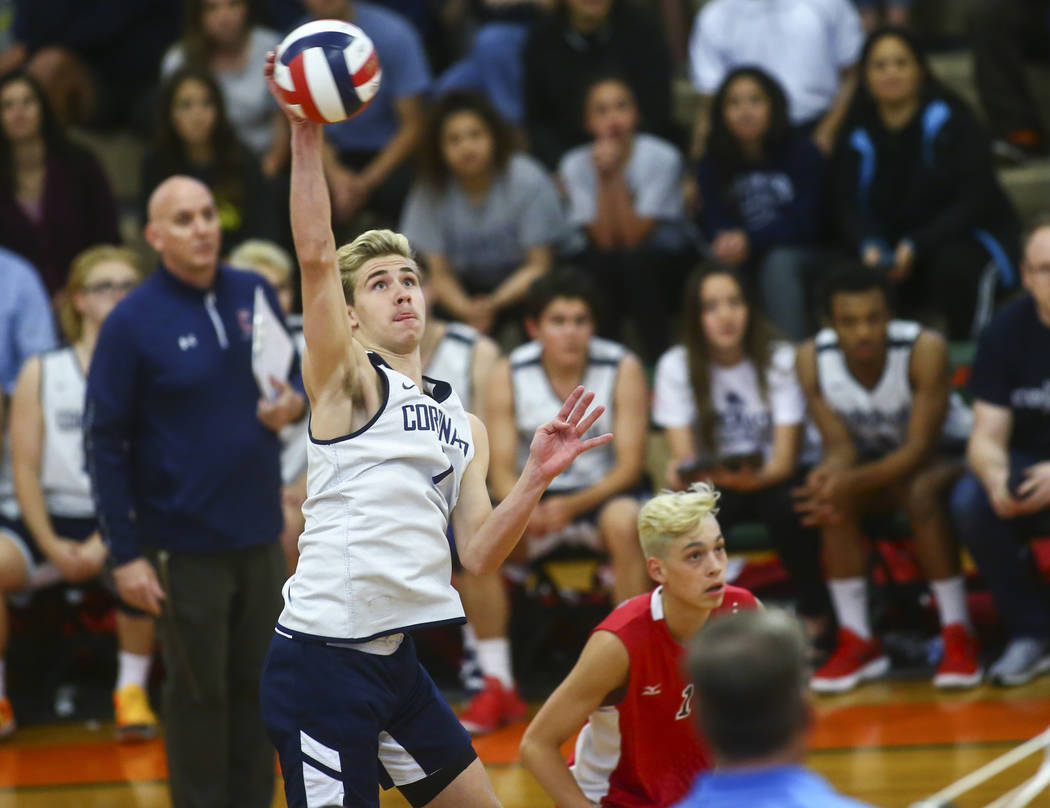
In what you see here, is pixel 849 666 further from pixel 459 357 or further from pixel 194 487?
pixel 194 487

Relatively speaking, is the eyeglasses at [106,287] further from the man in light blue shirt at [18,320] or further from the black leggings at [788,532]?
the black leggings at [788,532]

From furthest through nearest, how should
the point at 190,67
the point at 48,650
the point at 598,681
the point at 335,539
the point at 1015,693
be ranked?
the point at 190,67, the point at 48,650, the point at 1015,693, the point at 598,681, the point at 335,539

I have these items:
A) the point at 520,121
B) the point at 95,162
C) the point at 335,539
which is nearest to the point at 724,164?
the point at 520,121

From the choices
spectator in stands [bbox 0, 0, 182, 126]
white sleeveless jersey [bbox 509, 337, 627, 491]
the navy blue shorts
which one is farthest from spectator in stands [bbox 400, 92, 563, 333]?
the navy blue shorts

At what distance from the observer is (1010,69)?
28.3ft

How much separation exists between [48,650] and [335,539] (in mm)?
3982

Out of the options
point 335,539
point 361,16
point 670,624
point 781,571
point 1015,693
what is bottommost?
point 1015,693

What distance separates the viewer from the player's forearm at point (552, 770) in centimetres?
380

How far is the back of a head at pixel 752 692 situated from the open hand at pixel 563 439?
4.01 feet

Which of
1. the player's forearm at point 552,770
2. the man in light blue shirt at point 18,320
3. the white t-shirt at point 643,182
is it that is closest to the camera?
the player's forearm at point 552,770

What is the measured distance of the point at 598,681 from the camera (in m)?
3.88

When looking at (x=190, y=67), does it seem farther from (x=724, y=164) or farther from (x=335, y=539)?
(x=335, y=539)

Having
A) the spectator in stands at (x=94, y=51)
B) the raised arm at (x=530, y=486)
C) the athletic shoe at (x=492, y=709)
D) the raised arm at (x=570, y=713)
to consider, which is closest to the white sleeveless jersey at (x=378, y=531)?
the raised arm at (x=530, y=486)

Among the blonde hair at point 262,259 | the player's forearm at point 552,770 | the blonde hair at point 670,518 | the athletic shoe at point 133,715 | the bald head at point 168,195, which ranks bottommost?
the athletic shoe at point 133,715
